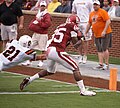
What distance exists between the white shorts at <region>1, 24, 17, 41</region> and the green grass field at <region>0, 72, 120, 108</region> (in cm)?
387

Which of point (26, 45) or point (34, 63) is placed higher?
point (26, 45)

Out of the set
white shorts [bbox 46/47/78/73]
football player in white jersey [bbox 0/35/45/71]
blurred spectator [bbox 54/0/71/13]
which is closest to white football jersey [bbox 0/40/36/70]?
football player in white jersey [bbox 0/35/45/71]

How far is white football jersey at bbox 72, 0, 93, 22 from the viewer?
19172 millimetres

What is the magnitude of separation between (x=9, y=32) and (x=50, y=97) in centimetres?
653

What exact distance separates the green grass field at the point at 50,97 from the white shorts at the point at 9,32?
3.87m

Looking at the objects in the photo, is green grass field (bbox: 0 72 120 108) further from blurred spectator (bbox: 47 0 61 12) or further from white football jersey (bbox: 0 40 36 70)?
blurred spectator (bbox: 47 0 61 12)

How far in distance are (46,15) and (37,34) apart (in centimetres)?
67

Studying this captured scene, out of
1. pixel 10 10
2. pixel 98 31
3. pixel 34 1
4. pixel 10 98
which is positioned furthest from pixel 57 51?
pixel 34 1

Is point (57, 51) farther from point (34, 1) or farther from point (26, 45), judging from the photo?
point (34, 1)

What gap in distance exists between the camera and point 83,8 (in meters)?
19.2

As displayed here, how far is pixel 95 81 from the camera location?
15078mm

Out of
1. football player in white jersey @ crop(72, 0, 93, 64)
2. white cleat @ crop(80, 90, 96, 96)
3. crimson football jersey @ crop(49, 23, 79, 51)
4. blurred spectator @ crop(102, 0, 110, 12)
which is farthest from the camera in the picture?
blurred spectator @ crop(102, 0, 110, 12)

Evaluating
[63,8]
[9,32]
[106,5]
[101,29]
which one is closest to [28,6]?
[63,8]

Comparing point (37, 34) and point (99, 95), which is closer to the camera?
point (99, 95)
